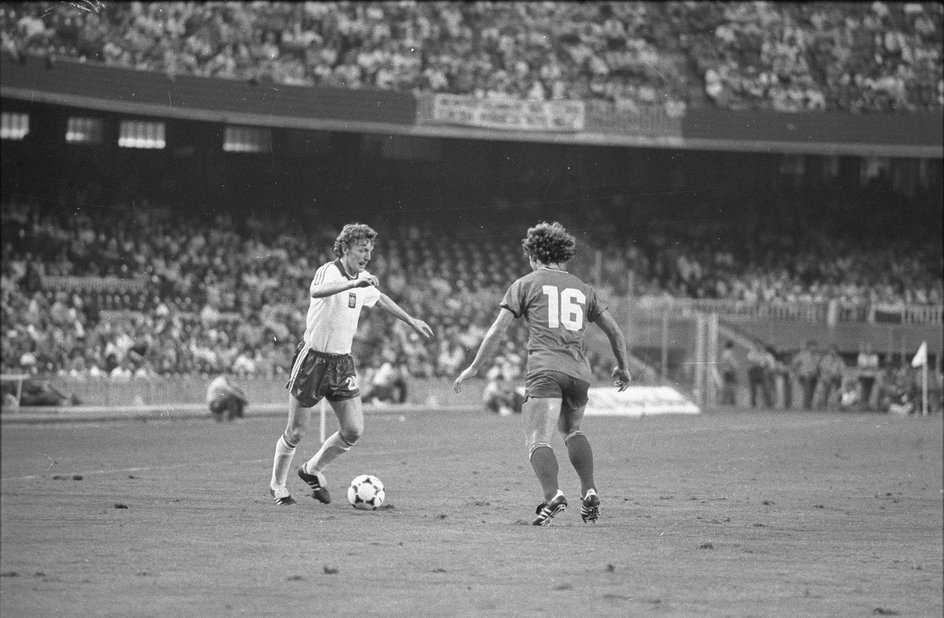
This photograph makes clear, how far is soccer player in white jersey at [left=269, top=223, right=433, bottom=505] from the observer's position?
19.2 ft

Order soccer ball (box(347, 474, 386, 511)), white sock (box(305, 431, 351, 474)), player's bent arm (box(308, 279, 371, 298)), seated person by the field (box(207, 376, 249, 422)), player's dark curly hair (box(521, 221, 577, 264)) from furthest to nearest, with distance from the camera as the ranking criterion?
1. seated person by the field (box(207, 376, 249, 422))
2. soccer ball (box(347, 474, 386, 511))
3. white sock (box(305, 431, 351, 474))
4. player's bent arm (box(308, 279, 371, 298))
5. player's dark curly hair (box(521, 221, 577, 264))

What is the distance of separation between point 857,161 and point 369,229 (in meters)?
33.3

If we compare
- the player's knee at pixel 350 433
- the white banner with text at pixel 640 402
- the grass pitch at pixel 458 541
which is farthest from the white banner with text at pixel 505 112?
the player's knee at pixel 350 433

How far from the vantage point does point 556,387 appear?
5.85 meters

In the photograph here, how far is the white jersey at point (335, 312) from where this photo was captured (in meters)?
5.95

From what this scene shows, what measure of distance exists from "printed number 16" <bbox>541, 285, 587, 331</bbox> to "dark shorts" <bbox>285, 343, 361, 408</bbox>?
1763mm

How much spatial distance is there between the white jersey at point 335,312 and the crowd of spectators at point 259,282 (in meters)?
0.10

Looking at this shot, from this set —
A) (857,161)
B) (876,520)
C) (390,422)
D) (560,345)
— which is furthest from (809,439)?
(857,161)

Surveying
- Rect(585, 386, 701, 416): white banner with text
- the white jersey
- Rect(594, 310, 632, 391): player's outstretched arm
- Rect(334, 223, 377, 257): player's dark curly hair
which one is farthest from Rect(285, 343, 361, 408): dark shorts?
Rect(585, 386, 701, 416): white banner with text

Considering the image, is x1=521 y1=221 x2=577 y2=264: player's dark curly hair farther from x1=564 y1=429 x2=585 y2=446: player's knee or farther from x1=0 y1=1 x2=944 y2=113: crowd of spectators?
x1=0 y1=1 x2=944 y2=113: crowd of spectators

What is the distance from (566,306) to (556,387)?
0.45 m

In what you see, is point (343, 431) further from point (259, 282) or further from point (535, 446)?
point (259, 282)

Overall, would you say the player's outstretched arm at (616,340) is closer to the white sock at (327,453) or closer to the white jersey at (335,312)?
the white jersey at (335,312)

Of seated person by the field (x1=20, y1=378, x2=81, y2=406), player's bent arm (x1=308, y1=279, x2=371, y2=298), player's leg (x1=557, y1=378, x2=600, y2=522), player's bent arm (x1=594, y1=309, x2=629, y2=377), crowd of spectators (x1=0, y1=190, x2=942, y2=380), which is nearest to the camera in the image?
player's bent arm (x1=594, y1=309, x2=629, y2=377)
